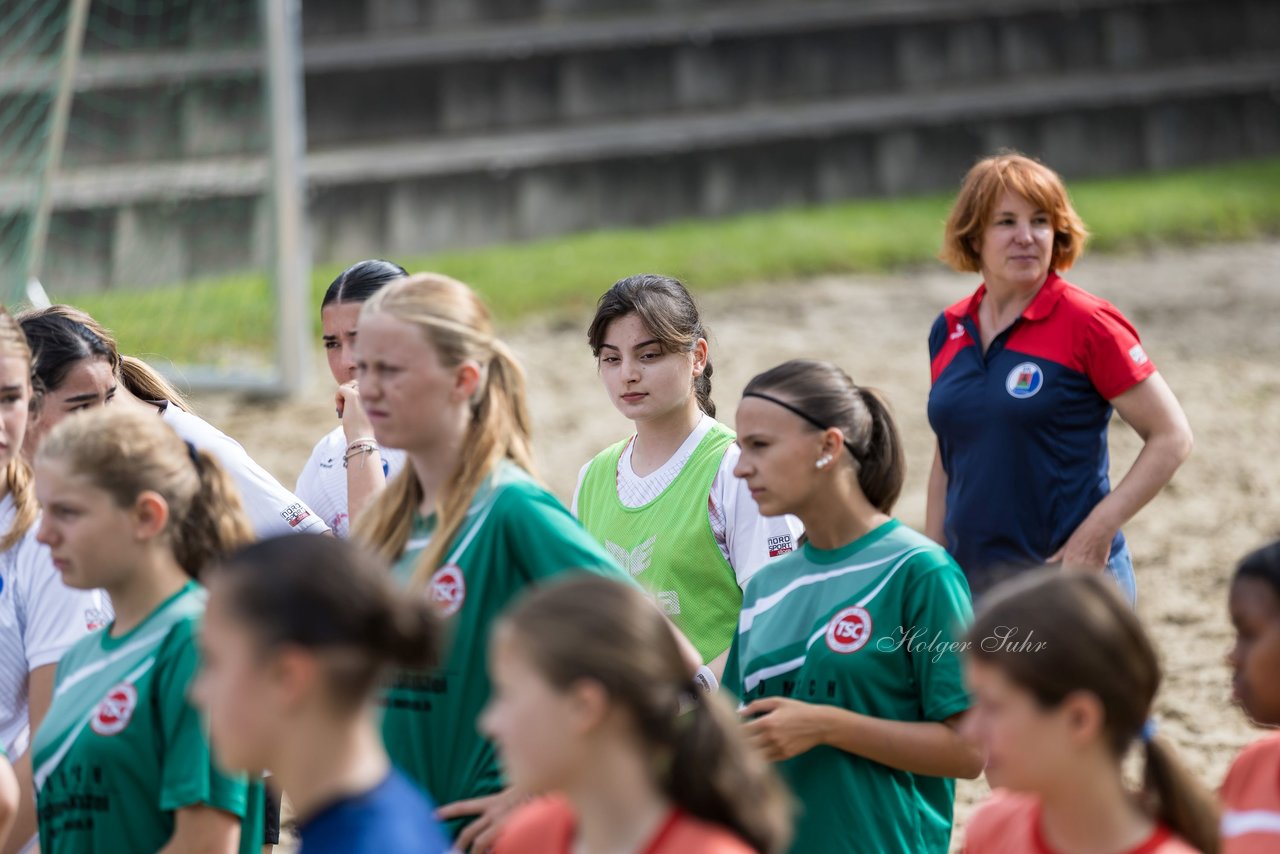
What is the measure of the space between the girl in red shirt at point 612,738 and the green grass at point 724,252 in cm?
773

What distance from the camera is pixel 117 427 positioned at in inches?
106

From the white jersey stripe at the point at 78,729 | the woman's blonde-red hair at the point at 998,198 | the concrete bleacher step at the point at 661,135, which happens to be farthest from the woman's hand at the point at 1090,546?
the concrete bleacher step at the point at 661,135

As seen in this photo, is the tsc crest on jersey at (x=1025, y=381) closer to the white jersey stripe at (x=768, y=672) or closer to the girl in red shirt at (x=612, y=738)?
the white jersey stripe at (x=768, y=672)

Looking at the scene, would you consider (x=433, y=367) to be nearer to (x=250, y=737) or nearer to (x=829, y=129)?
(x=250, y=737)

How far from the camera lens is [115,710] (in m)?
2.61

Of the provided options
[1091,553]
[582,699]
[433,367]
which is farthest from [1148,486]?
[582,699]

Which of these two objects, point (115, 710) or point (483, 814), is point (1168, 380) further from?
point (115, 710)

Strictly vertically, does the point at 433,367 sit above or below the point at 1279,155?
below

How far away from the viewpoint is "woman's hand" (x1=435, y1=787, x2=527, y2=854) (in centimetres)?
261

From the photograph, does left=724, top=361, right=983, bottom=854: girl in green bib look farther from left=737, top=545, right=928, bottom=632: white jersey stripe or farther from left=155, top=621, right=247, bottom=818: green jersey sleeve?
left=155, top=621, right=247, bottom=818: green jersey sleeve

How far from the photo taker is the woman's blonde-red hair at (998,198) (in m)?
4.14

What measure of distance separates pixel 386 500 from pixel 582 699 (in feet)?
2.83

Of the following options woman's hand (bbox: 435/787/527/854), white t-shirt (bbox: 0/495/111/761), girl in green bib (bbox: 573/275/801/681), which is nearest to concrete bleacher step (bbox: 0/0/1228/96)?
girl in green bib (bbox: 573/275/801/681)

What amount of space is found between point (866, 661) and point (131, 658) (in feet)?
4.09
